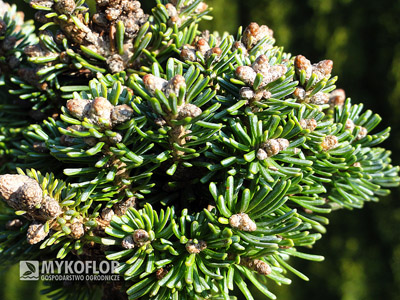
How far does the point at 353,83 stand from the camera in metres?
1.76

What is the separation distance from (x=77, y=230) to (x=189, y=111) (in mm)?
204

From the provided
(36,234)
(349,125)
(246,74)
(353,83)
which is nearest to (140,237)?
(36,234)

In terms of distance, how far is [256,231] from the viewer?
1.60ft

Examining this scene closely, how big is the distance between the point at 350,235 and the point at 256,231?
54.2 inches

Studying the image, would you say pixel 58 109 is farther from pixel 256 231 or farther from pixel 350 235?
pixel 350 235

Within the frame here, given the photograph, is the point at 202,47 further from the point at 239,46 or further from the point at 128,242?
the point at 128,242

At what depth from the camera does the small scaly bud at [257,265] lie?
496 millimetres

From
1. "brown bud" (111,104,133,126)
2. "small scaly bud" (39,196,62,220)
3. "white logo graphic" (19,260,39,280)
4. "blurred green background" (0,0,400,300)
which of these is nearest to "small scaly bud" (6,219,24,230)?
"white logo graphic" (19,260,39,280)

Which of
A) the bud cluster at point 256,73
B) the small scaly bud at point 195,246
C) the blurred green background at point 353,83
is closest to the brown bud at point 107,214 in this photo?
the small scaly bud at point 195,246

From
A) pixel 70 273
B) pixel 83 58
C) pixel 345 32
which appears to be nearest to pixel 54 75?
pixel 83 58

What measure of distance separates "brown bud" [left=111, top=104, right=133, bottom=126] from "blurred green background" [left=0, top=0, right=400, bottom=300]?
144 centimetres

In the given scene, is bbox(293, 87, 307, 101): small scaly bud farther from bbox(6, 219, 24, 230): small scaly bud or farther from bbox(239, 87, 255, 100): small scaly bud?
bbox(6, 219, 24, 230): small scaly bud

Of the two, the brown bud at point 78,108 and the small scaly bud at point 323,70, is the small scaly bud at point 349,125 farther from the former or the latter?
the brown bud at point 78,108

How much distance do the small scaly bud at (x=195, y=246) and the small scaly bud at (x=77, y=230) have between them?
0.14 meters
